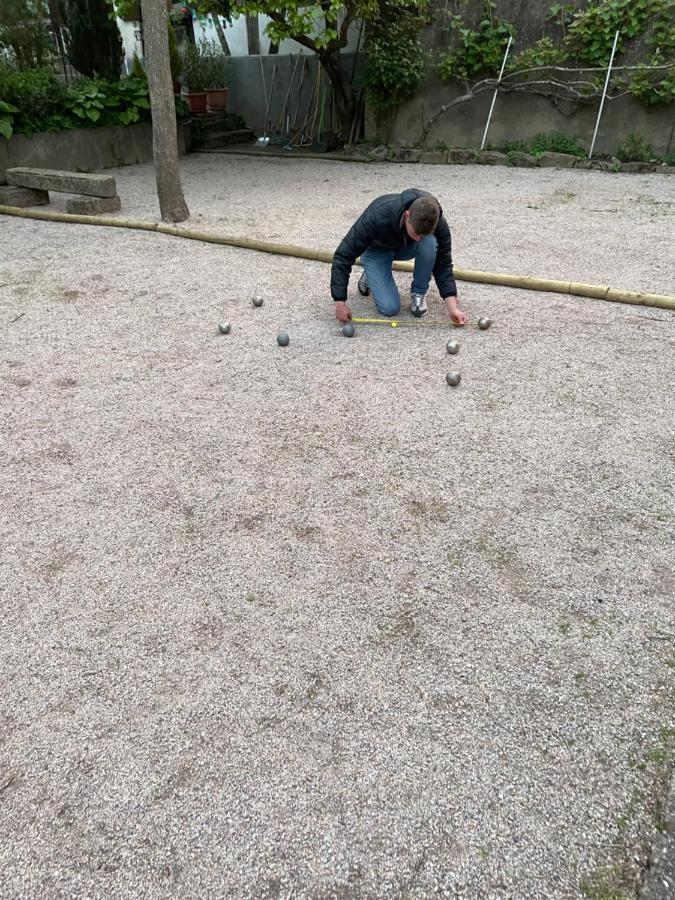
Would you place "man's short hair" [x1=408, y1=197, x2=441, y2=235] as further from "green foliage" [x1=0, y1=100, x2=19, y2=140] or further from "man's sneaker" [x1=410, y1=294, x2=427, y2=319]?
"green foliage" [x1=0, y1=100, x2=19, y2=140]

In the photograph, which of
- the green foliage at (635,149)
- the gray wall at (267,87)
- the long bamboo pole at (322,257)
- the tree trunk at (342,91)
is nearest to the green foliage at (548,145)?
the green foliage at (635,149)

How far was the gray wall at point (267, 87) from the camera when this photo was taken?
503 inches

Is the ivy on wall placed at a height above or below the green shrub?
above

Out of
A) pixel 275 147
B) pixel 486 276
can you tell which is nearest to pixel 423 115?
pixel 275 147

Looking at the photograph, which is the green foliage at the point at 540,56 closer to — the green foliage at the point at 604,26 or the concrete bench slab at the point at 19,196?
the green foliage at the point at 604,26

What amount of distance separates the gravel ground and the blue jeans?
0.34m

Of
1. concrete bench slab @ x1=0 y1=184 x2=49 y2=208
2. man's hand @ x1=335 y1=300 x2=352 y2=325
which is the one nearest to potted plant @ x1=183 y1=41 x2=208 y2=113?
concrete bench slab @ x1=0 y1=184 x2=49 y2=208

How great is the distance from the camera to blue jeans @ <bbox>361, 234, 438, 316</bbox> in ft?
13.8

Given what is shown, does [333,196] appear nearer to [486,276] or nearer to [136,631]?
[486,276]

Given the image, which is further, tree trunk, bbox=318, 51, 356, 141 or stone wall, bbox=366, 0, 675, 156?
tree trunk, bbox=318, 51, 356, 141

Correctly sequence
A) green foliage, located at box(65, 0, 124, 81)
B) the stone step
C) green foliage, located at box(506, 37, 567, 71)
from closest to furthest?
green foliage, located at box(506, 37, 567, 71), green foliage, located at box(65, 0, 124, 81), the stone step

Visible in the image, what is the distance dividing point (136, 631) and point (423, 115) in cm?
1103

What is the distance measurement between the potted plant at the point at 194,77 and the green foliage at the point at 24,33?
10.5ft

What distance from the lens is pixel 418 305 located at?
437 centimetres
